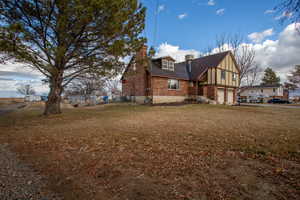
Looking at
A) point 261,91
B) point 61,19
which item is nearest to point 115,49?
point 61,19

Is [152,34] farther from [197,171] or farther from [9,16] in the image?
[197,171]

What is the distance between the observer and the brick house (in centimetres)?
1812

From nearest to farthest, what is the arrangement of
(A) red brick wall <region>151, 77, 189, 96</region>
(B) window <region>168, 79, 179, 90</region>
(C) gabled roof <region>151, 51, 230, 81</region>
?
(A) red brick wall <region>151, 77, 189, 96</region> → (C) gabled roof <region>151, 51, 230, 81</region> → (B) window <region>168, 79, 179, 90</region>

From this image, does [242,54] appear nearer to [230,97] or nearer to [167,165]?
[230,97]

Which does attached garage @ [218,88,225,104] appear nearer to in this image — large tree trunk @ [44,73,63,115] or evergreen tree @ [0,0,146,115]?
evergreen tree @ [0,0,146,115]

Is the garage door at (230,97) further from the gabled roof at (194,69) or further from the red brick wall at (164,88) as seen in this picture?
the red brick wall at (164,88)

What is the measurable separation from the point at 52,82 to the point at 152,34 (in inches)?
397

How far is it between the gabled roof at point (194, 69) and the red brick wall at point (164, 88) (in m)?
0.74

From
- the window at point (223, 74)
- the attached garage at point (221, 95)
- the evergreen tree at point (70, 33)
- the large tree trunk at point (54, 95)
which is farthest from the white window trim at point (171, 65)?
the large tree trunk at point (54, 95)

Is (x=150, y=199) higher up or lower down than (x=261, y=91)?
lower down

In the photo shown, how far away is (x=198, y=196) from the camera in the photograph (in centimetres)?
215

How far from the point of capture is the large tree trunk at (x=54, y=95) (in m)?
9.92

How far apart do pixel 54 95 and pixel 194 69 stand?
1954 cm

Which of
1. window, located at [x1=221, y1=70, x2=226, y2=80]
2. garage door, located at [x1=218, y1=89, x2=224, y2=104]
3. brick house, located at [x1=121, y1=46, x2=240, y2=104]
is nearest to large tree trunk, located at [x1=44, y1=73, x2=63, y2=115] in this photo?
brick house, located at [x1=121, y1=46, x2=240, y2=104]
